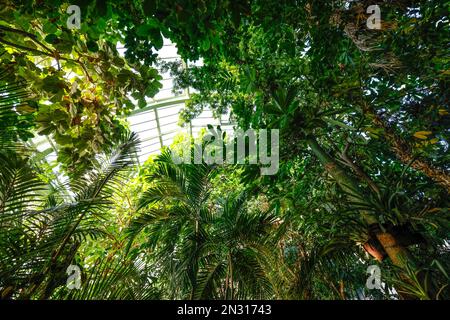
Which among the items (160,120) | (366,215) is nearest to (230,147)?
(366,215)

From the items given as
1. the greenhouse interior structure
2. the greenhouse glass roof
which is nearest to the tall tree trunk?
the greenhouse interior structure

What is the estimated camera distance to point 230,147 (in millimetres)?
2852

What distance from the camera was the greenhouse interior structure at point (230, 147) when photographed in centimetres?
142

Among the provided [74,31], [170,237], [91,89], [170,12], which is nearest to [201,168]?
[170,237]

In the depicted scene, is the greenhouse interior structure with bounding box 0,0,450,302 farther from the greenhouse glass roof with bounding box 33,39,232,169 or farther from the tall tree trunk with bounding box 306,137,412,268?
the greenhouse glass roof with bounding box 33,39,232,169

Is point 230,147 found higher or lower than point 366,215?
higher

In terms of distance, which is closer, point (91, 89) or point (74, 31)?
point (74, 31)

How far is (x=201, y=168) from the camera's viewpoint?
344 centimetres

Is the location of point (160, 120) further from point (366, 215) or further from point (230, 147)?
point (366, 215)

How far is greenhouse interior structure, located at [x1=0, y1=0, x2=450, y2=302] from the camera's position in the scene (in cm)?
142

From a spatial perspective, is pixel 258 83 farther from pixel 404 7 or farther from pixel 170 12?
pixel 404 7

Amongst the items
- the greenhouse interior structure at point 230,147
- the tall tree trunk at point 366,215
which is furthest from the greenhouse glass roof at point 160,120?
the tall tree trunk at point 366,215
